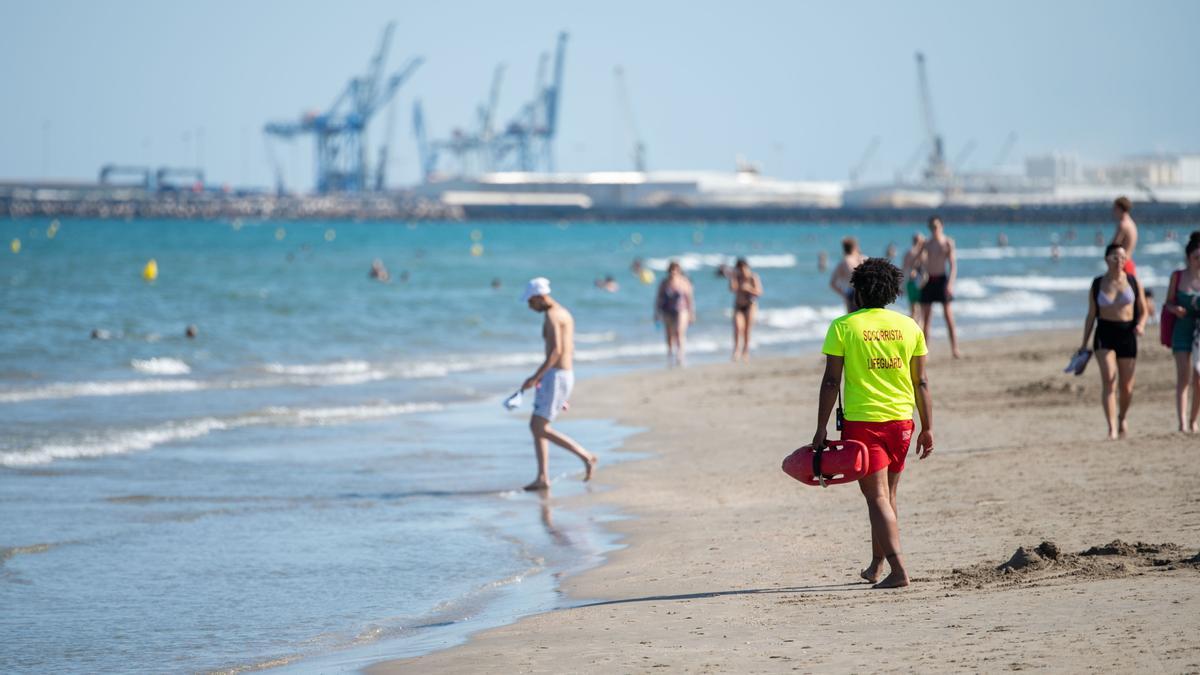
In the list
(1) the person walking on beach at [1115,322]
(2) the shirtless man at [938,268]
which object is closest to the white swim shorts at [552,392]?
(1) the person walking on beach at [1115,322]

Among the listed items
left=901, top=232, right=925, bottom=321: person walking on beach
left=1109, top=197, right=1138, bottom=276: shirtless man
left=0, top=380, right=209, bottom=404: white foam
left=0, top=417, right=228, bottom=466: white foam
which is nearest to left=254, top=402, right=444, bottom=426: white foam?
left=0, top=417, right=228, bottom=466: white foam

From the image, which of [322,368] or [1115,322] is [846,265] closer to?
[1115,322]

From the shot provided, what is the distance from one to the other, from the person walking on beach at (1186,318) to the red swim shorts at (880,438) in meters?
4.04

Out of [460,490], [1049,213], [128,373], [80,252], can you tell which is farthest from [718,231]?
[460,490]

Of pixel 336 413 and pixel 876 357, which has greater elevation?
Result: pixel 876 357

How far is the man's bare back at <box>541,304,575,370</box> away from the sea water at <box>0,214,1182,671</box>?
0.92 metres

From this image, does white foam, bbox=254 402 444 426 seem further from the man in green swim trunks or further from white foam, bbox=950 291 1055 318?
white foam, bbox=950 291 1055 318

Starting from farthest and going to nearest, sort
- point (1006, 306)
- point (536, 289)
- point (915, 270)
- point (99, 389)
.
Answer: point (1006, 306) < point (99, 389) < point (915, 270) < point (536, 289)

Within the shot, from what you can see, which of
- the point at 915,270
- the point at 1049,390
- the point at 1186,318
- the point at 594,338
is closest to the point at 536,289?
the point at 1186,318

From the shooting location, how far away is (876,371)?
5.97m

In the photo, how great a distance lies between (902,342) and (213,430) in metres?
9.22

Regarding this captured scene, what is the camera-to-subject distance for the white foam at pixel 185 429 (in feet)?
39.8

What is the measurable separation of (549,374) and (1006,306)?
26689mm

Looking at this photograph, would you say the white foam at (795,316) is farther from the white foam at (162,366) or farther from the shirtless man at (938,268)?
the shirtless man at (938,268)
